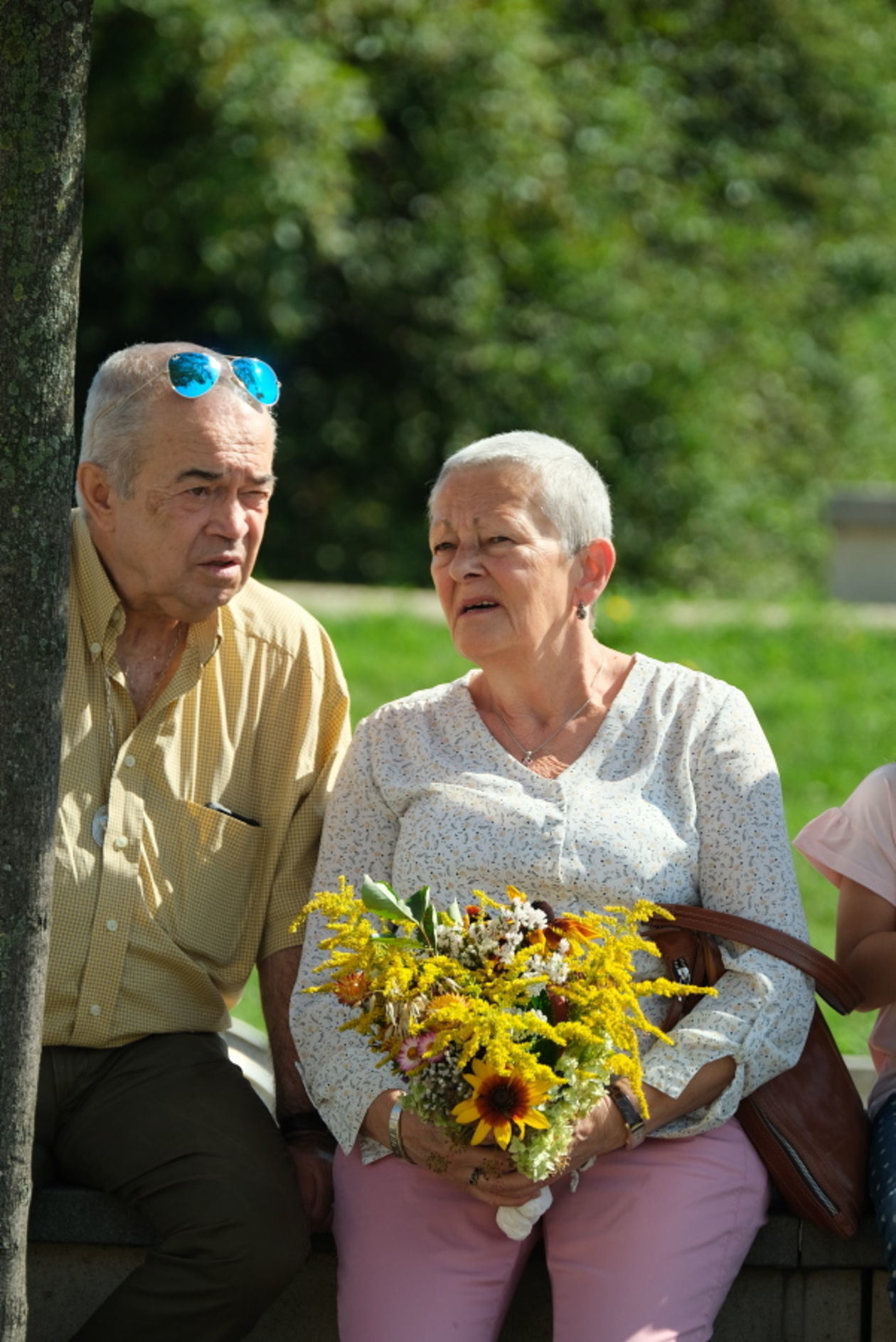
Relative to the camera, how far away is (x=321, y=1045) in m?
3.35

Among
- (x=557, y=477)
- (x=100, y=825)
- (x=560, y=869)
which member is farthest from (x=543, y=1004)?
(x=557, y=477)

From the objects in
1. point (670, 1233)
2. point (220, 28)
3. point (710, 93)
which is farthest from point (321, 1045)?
point (710, 93)

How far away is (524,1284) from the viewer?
3.35 metres

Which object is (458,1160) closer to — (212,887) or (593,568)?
Result: (212,887)

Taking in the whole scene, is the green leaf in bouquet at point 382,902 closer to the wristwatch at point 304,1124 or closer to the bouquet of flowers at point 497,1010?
the bouquet of flowers at point 497,1010

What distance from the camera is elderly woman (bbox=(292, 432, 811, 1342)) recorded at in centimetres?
312

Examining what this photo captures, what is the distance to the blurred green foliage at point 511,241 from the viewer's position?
1327 cm

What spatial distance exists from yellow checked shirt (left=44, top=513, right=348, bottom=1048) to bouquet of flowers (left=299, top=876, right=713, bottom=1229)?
0.66 m

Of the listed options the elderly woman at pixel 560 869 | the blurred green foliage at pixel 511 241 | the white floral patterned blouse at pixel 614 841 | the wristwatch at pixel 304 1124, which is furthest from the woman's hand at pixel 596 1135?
the blurred green foliage at pixel 511 241

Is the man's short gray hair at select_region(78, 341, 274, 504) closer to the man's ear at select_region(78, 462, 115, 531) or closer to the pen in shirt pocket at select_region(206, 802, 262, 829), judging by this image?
the man's ear at select_region(78, 462, 115, 531)

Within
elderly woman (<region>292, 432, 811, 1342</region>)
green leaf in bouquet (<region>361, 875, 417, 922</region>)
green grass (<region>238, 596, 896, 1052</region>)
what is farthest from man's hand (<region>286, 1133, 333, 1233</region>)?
green grass (<region>238, 596, 896, 1052</region>)

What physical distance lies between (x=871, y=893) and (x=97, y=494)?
5.54 feet

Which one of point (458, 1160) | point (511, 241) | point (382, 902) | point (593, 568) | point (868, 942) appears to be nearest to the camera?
point (382, 902)

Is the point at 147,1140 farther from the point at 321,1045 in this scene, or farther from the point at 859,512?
the point at 859,512
